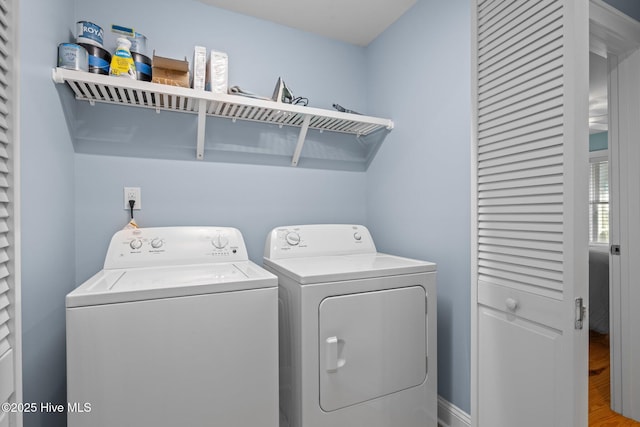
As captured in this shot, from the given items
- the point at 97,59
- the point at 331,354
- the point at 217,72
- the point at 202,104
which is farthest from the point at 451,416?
the point at 97,59

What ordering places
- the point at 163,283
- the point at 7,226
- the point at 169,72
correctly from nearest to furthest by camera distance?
the point at 7,226 → the point at 163,283 → the point at 169,72

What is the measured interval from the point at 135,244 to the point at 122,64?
2.88ft

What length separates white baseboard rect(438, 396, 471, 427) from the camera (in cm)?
164

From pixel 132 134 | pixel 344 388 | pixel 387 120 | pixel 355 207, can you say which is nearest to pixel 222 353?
pixel 344 388

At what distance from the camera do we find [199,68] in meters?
1.71

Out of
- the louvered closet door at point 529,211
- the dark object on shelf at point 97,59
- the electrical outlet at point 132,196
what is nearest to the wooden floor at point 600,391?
the louvered closet door at point 529,211

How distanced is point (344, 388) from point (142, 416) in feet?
2.61

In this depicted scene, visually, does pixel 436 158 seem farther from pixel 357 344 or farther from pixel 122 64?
pixel 122 64

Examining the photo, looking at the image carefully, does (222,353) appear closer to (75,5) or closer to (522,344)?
(522,344)

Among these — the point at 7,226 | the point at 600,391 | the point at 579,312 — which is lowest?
the point at 600,391

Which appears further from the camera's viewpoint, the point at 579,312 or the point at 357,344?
the point at 357,344

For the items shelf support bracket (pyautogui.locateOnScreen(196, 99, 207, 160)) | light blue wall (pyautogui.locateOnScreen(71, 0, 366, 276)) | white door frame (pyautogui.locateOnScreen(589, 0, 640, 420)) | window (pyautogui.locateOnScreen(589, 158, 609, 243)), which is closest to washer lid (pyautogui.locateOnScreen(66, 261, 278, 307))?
light blue wall (pyautogui.locateOnScreen(71, 0, 366, 276))

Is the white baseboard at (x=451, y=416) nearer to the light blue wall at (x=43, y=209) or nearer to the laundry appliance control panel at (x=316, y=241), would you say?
the laundry appliance control panel at (x=316, y=241)

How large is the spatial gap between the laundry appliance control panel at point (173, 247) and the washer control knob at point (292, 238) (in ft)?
0.89
